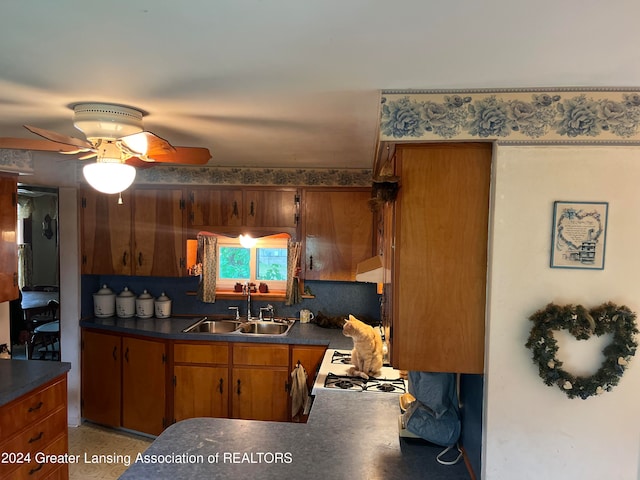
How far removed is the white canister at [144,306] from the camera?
12.6 feet

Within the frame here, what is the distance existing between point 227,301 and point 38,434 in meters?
1.83

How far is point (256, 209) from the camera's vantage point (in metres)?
3.65

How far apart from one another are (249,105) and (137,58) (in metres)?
0.56

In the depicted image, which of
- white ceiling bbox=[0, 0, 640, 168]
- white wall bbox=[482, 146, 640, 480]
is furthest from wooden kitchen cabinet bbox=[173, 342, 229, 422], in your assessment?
white wall bbox=[482, 146, 640, 480]

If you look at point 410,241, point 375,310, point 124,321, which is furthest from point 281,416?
point 410,241

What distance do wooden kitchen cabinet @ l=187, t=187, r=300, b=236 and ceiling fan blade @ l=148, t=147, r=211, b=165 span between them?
62.8 inches

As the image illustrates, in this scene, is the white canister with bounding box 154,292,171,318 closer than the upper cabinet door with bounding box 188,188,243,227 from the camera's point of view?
No

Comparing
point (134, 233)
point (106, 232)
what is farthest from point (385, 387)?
point (106, 232)

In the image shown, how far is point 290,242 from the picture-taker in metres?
3.71

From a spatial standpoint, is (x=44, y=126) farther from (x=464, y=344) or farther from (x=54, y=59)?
(x=464, y=344)

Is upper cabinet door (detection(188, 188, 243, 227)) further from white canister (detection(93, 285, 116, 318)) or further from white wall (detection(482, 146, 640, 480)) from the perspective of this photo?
white wall (detection(482, 146, 640, 480))

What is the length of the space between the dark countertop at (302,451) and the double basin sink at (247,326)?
5.56ft

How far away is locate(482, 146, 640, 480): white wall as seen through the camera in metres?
1.49

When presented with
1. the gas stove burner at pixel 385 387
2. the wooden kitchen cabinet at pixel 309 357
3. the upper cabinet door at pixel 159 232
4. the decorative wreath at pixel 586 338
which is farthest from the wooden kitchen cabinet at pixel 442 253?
the upper cabinet door at pixel 159 232
